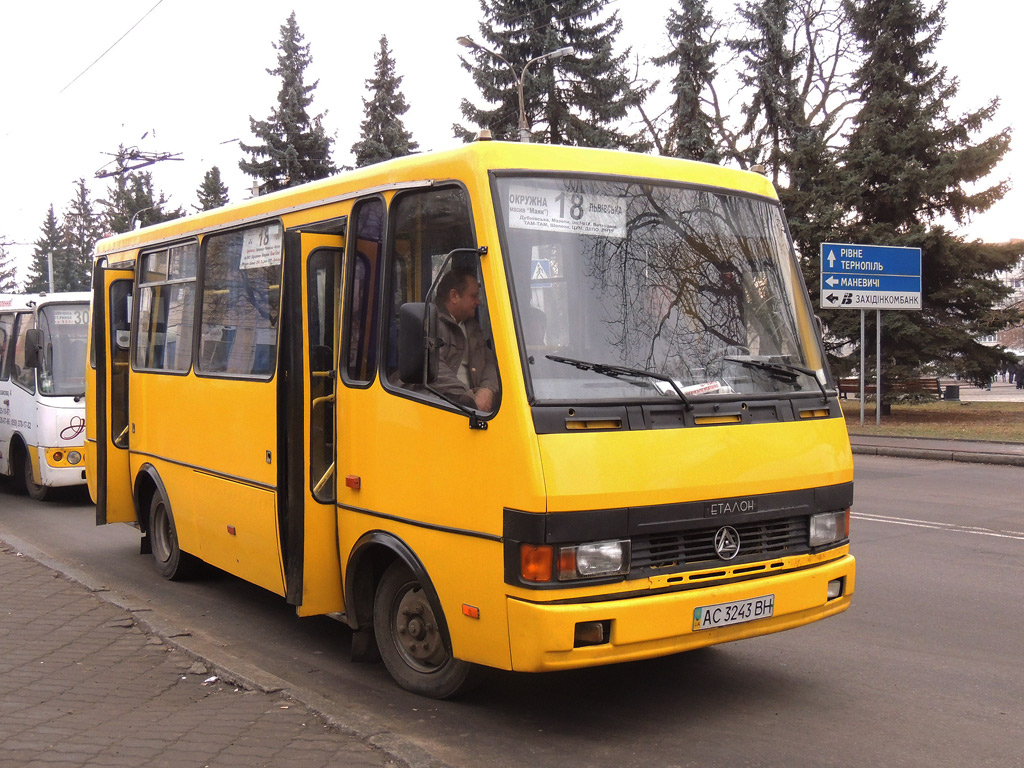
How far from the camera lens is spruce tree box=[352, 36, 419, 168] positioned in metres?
45.1

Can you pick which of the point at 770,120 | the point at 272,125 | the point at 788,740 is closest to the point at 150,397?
the point at 788,740

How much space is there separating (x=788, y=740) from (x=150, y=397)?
227 inches

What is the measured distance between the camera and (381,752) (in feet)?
14.5

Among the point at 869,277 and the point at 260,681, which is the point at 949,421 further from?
the point at 260,681

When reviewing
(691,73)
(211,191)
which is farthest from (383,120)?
(211,191)

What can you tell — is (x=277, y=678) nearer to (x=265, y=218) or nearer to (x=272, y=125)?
(x=265, y=218)

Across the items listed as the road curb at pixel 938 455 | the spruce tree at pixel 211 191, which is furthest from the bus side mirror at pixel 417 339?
the spruce tree at pixel 211 191

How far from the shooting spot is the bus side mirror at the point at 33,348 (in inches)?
513

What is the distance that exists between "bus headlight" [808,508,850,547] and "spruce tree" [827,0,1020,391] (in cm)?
2249

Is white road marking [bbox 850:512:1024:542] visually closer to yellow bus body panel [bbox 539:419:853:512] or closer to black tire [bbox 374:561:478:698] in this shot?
yellow bus body panel [bbox 539:419:853:512]

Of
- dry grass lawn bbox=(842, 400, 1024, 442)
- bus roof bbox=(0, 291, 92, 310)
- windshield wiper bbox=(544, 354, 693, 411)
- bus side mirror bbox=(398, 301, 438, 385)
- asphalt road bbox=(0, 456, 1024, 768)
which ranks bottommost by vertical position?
asphalt road bbox=(0, 456, 1024, 768)

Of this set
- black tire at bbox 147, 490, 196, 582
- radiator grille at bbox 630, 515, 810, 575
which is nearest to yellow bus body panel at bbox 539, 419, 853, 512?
radiator grille at bbox 630, 515, 810, 575

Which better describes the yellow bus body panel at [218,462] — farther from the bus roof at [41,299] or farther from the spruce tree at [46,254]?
the spruce tree at [46,254]

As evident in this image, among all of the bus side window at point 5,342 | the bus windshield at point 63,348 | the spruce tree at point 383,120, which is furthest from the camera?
the spruce tree at point 383,120
